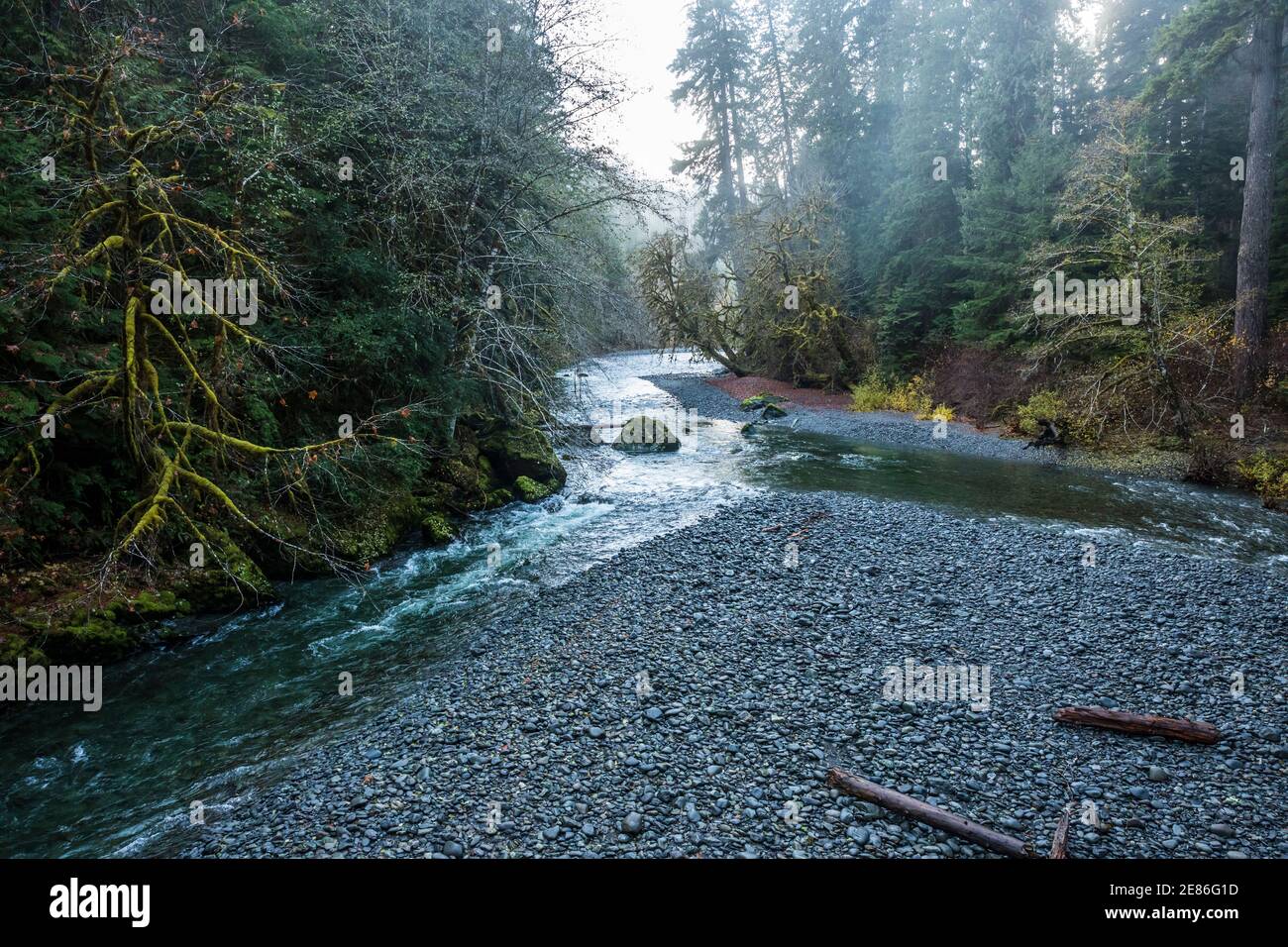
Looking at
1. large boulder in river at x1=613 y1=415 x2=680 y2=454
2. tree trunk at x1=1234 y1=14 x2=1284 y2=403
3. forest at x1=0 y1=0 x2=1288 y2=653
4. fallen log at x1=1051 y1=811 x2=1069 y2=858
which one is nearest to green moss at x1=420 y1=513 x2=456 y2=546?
forest at x1=0 y1=0 x2=1288 y2=653

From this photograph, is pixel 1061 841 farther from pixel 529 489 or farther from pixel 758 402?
pixel 758 402

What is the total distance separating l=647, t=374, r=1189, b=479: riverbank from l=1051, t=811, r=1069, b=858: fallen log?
12.7 meters

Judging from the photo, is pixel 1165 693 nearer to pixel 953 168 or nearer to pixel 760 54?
pixel 953 168

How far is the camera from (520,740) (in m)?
5.10

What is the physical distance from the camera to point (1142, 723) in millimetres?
4988

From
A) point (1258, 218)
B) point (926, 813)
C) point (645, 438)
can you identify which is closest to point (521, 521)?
point (645, 438)

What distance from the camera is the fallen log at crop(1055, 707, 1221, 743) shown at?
4.82 meters

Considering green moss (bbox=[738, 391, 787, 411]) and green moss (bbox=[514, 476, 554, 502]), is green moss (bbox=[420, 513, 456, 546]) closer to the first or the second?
green moss (bbox=[514, 476, 554, 502])

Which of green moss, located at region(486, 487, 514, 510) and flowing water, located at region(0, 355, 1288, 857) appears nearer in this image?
flowing water, located at region(0, 355, 1288, 857)

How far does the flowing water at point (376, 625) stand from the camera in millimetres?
4879

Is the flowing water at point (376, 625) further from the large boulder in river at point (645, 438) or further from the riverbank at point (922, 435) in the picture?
the large boulder in river at point (645, 438)

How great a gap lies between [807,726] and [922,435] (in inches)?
631
